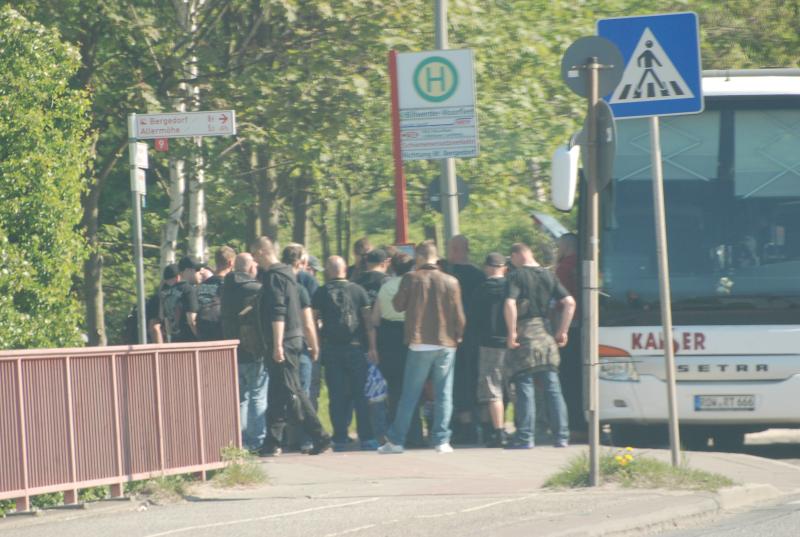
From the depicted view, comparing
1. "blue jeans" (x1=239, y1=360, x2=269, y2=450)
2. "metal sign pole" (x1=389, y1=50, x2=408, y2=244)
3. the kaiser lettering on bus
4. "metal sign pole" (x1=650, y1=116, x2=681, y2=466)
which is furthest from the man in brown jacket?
"metal sign pole" (x1=650, y1=116, x2=681, y2=466)

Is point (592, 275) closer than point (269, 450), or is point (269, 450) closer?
point (592, 275)

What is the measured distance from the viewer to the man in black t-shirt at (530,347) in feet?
40.9

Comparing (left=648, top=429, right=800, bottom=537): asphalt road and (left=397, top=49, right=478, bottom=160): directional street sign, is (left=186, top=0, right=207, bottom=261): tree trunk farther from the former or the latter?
(left=648, top=429, right=800, bottom=537): asphalt road

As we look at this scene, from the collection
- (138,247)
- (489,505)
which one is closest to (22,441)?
(138,247)

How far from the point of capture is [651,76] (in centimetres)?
984

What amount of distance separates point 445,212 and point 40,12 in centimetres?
778

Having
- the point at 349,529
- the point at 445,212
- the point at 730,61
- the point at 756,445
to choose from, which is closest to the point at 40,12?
the point at 445,212

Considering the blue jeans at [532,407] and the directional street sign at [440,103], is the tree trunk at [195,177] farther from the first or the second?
the blue jeans at [532,407]

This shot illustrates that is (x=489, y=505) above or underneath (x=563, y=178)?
underneath

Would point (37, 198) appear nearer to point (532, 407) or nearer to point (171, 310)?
point (171, 310)

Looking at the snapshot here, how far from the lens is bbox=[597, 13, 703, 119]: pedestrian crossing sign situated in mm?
9781

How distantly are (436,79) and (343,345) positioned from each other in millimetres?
2561

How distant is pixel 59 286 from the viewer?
41.7 feet

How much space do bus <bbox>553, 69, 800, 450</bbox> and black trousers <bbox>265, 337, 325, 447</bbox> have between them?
2401mm
